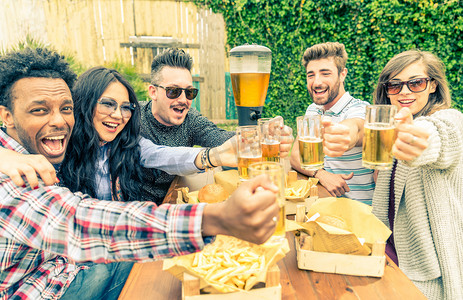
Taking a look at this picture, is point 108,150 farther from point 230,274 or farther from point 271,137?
point 230,274

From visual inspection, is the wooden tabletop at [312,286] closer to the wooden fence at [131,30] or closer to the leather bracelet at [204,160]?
the leather bracelet at [204,160]

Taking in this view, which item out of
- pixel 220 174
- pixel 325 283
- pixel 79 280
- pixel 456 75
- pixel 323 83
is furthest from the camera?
pixel 456 75

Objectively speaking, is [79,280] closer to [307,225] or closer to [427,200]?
[307,225]

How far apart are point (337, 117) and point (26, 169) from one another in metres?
2.52

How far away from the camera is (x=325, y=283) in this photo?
1109 millimetres

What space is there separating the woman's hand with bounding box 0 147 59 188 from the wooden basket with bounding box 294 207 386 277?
1018 millimetres

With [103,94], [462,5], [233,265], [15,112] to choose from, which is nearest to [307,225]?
[233,265]

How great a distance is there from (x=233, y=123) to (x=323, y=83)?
4.10 metres

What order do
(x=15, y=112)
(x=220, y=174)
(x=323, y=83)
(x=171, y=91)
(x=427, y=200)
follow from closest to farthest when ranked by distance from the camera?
(x=15, y=112) → (x=427, y=200) → (x=220, y=174) → (x=171, y=91) → (x=323, y=83)

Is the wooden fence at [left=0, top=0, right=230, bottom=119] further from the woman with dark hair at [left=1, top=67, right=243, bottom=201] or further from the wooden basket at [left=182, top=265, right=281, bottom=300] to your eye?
the wooden basket at [left=182, top=265, right=281, bottom=300]

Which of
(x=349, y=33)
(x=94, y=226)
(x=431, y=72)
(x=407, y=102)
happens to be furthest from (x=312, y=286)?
(x=349, y=33)

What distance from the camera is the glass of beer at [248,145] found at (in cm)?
136

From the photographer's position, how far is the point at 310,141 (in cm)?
135

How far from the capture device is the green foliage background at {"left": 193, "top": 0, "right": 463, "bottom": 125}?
5.10 m
